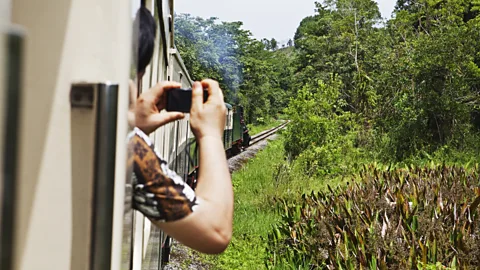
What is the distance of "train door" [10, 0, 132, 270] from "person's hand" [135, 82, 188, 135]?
11.3 inches

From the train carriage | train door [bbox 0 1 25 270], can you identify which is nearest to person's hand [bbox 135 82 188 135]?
the train carriage

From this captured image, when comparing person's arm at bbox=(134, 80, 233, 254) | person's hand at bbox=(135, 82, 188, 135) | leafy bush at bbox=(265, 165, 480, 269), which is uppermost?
person's hand at bbox=(135, 82, 188, 135)

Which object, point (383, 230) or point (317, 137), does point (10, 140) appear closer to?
point (383, 230)

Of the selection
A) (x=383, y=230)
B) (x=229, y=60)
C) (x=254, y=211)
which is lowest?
(x=254, y=211)

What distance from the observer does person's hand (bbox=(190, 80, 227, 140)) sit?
1059 mm

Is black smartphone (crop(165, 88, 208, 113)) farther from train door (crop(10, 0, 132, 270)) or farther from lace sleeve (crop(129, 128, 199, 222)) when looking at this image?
train door (crop(10, 0, 132, 270))

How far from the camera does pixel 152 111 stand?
1.09 metres

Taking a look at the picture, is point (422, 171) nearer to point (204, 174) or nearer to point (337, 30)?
point (204, 174)

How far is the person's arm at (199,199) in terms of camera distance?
95cm

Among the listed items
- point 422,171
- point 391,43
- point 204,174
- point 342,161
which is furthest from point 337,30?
point 204,174

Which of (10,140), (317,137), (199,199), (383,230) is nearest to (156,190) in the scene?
(199,199)

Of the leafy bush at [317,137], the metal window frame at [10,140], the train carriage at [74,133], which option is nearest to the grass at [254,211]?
the leafy bush at [317,137]

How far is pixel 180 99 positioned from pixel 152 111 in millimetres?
59

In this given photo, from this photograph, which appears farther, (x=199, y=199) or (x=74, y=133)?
(x=199, y=199)
